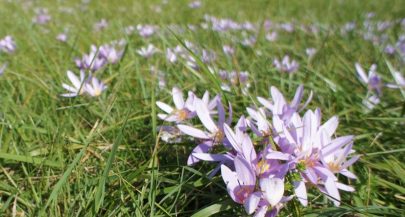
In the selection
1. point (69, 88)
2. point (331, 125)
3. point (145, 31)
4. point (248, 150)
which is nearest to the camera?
point (248, 150)

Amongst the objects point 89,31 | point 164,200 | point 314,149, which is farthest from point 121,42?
point 314,149

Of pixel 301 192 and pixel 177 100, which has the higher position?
pixel 177 100

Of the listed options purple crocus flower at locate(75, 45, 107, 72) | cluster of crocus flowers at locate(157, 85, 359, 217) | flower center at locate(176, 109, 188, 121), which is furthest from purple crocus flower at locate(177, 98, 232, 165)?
purple crocus flower at locate(75, 45, 107, 72)

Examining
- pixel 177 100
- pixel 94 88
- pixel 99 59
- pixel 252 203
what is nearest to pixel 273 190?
pixel 252 203

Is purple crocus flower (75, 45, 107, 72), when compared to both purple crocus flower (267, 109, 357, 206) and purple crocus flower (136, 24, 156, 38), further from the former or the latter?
purple crocus flower (267, 109, 357, 206)

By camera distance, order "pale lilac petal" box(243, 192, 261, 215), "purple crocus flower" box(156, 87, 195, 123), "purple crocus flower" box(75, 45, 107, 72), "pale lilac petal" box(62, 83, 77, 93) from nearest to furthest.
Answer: "pale lilac petal" box(243, 192, 261, 215), "purple crocus flower" box(156, 87, 195, 123), "pale lilac petal" box(62, 83, 77, 93), "purple crocus flower" box(75, 45, 107, 72)

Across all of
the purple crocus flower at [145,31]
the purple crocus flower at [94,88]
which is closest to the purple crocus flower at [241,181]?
the purple crocus flower at [94,88]

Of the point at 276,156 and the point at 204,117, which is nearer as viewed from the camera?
the point at 276,156

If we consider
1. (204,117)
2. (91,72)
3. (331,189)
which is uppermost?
(91,72)

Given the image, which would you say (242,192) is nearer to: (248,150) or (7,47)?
(248,150)

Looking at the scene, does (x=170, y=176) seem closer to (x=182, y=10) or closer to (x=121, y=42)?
(x=121, y=42)

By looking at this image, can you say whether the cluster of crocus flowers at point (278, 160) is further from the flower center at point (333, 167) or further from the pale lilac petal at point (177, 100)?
the pale lilac petal at point (177, 100)
